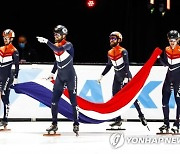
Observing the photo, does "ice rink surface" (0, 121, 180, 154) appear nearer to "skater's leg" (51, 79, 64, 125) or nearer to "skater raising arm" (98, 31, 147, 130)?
"skater's leg" (51, 79, 64, 125)

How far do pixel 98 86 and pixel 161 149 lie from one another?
5772 millimetres

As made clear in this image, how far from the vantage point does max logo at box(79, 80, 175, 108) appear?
1433cm

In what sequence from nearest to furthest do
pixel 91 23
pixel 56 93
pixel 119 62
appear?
pixel 56 93
pixel 119 62
pixel 91 23

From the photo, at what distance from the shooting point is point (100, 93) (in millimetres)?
14492

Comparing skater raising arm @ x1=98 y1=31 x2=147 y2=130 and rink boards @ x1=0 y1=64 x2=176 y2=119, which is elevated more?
skater raising arm @ x1=98 y1=31 x2=147 y2=130

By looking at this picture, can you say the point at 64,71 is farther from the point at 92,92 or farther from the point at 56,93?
the point at 92,92

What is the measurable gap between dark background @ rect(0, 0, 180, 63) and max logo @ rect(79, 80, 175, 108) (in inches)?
222

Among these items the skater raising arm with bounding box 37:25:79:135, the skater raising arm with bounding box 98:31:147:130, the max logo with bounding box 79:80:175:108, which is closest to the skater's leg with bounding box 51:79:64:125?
the skater raising arm with bounding box 37:25:79:135

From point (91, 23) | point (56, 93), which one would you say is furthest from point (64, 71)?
point (91, 23)

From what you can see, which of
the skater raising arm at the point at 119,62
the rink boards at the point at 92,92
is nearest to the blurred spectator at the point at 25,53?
the rink boards at the point at 92,92

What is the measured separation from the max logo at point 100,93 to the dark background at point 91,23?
5.63 m

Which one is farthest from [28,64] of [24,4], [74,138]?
[24,4]

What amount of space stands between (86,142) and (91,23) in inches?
442

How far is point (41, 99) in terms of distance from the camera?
12.1 m
